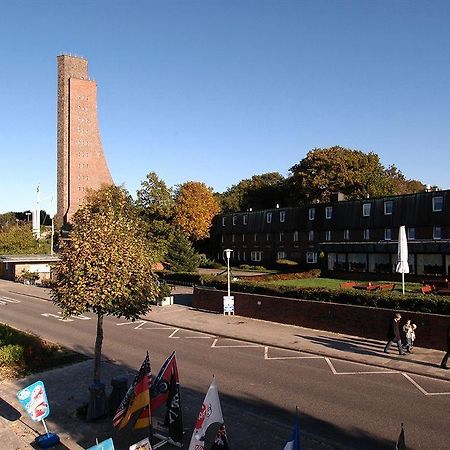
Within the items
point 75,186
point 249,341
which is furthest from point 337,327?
point 75,186

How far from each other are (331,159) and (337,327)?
46.6 metres

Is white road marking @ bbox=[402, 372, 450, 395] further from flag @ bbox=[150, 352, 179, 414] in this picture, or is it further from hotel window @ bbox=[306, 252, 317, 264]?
hotel window @ bbox=[306, 252, 317, 264]

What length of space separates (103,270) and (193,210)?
167ft

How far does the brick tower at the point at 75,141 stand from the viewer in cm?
9188

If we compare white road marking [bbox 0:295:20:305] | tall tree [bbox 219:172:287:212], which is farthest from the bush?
tall tree [bbox 219:172:287:212]

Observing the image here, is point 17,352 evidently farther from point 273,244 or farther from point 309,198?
point 309,198

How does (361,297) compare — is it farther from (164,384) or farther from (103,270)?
(103,270)

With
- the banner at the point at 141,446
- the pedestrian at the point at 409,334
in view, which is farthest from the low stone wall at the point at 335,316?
the banner at the point at 141,446

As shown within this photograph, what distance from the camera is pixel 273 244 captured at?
5819 centimetres

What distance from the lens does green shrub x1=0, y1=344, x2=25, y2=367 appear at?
53.3ft

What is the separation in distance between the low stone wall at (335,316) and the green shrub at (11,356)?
41.0ft

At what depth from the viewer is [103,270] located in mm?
11664

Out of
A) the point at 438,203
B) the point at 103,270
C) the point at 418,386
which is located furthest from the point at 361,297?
the point at 438,203

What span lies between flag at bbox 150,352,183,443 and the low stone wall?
39.2ft
